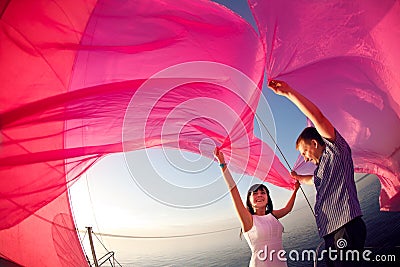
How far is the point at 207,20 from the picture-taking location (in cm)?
187

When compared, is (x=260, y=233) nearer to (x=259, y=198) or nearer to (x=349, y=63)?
(x=259, y=198)

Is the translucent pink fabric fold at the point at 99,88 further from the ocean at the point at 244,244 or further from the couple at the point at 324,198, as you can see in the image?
the ocean at the point at 244,244

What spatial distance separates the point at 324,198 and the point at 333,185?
0.09m

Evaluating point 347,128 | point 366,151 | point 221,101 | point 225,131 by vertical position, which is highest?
point 221,101

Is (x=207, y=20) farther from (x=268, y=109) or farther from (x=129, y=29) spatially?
(x=268, y=109)

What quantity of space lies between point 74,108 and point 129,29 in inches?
19.9

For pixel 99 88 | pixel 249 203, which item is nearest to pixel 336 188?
pixel 249 203

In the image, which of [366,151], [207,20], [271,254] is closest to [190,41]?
[207,20]

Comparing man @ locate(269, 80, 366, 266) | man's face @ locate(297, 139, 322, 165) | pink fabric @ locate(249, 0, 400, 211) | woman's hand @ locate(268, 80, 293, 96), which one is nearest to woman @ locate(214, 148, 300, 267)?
man @ locate(269, 80, 366, 266)

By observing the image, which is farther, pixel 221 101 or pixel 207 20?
pixel 221 101

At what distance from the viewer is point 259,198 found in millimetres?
2121

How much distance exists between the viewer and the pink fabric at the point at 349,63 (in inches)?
70.2

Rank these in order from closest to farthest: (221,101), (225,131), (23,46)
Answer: (23,46) < (221,101) < (225,131)

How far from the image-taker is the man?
1.50 metres
